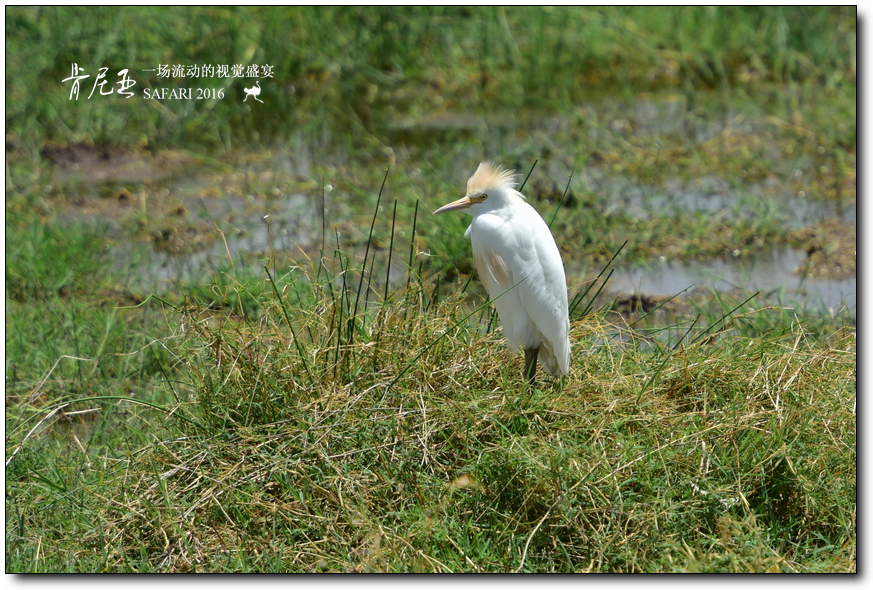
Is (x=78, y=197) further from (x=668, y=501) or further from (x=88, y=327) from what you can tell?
(x=668, y=501)

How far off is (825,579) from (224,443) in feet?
5.02

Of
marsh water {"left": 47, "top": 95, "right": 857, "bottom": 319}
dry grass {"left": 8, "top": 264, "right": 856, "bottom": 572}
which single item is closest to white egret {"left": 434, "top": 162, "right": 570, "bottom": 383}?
dry grass {"left": 8, "top": 264, "right": 856, "bottom": 572}

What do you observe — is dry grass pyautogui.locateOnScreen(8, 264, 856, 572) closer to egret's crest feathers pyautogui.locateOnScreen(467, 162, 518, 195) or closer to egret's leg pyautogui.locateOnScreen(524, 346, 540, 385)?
egret's leg pyautogui.locateOnScreen(524, 346, 540, 385)

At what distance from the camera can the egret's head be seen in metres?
2.83

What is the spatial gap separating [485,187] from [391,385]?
2.25 ft

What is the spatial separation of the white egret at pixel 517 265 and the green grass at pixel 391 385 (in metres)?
0.10

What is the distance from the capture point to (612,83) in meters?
6.59

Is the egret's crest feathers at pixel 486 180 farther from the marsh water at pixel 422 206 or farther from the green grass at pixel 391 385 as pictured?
the marsh water at pixel 422 206

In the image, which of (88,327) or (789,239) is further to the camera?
(789,239)

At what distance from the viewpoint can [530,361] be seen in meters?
2.96

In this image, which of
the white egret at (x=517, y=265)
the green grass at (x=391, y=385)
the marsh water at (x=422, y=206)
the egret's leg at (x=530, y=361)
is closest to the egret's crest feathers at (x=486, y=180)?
the white egret at (x=517, y=265)

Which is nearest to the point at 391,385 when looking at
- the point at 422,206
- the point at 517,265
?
the point at 517,265

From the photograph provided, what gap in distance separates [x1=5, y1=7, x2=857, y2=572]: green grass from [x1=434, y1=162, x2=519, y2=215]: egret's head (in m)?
0.30

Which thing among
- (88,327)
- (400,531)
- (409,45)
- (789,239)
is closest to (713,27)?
(409,45)
